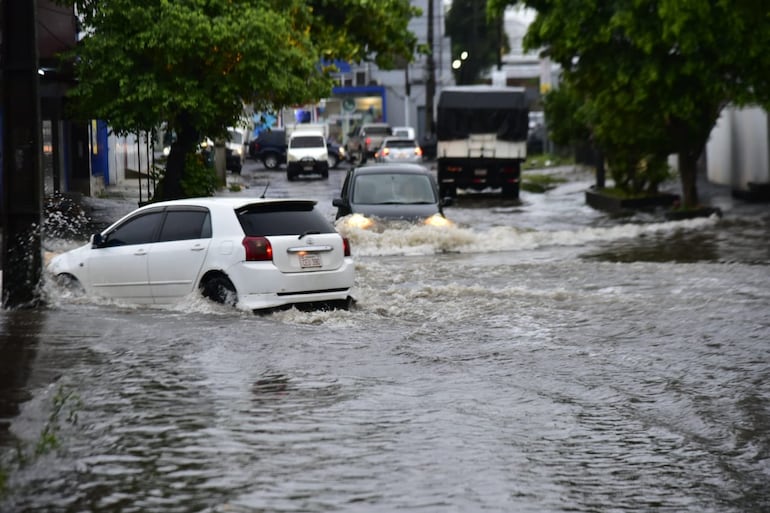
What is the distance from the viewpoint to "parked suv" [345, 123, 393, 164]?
2623 inches

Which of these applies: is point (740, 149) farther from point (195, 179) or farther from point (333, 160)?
point (333, 160)

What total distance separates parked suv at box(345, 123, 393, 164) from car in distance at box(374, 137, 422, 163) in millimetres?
9978

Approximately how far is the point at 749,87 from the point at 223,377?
20.7 m

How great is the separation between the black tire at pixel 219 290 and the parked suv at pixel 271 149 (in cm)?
4979

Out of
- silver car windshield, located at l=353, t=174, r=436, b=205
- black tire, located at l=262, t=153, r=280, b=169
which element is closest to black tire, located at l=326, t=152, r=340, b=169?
black tire, located at l=262, t=153, r=280, b=169

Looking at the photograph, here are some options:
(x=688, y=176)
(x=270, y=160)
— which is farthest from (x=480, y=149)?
(x=270, y=160)

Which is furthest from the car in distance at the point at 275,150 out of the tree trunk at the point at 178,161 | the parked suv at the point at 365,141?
the tree trunk at the point at 178,161

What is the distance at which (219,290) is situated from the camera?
14312 mm

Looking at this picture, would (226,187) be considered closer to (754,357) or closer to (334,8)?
(334,8)

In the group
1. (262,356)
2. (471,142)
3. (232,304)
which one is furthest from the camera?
(471,142)

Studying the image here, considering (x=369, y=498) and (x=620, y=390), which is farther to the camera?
(x=620, y=390)

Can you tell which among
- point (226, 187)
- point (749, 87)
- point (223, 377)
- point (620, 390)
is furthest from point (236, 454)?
point (226, 187)

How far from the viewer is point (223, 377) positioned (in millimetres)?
10992

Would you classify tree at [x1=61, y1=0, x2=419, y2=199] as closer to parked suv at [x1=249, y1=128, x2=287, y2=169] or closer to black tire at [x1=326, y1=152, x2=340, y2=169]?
parked suv at [x1=249, y1=128, x2=287, y2=169]
